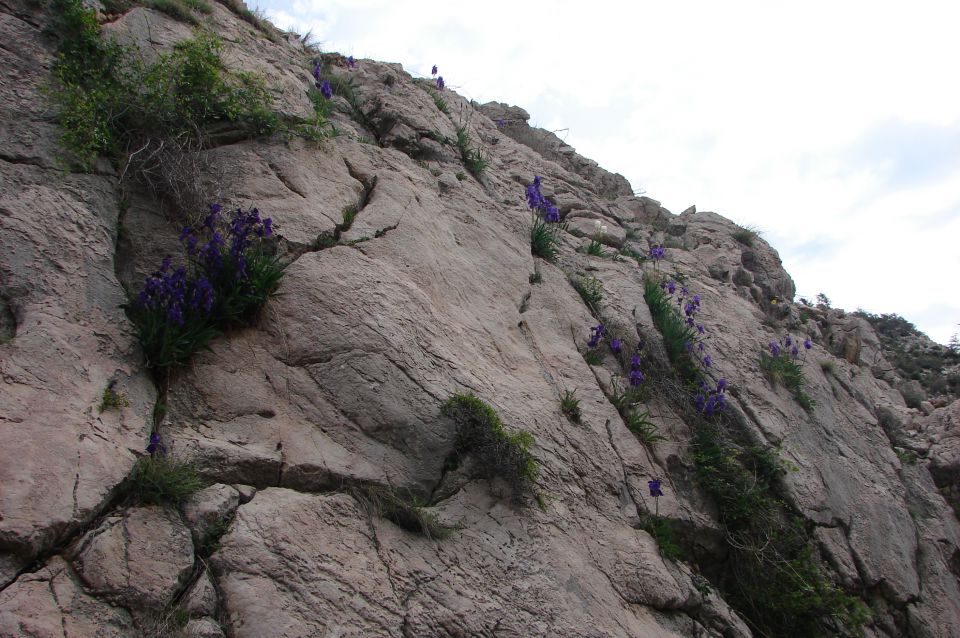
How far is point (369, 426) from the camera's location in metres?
4.21

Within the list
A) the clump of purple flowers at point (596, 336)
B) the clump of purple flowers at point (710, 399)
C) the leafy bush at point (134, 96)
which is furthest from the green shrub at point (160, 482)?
the clump of purple flowers at point (710, 399)

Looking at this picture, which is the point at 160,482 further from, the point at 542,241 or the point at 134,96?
the point at 542,241

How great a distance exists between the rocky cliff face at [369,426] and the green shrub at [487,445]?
62 mm

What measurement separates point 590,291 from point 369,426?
155 inches

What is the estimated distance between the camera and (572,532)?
15.1 feet

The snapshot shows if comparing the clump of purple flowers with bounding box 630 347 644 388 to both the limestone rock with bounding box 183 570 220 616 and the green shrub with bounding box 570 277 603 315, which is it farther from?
the limestone rock with bounding box 183 570 220 616

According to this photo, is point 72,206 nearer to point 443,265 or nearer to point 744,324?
point 443,265

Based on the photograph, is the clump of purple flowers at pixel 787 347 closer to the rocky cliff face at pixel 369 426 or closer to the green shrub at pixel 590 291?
the rocky cliff face at pixel 369 426

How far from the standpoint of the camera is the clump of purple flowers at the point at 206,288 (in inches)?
151

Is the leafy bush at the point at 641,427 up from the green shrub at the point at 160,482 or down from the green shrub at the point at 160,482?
up

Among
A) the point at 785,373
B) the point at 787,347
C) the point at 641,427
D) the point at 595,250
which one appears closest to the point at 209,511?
the point at 641,427

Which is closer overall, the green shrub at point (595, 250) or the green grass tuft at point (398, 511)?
the green grass tuft at point (398, 511)

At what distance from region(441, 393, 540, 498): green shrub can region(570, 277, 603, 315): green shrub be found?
308cm

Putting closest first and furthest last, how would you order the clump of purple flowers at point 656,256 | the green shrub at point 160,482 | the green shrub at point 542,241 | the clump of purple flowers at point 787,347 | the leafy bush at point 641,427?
the green shrub at point 160,482, the leafy bush at point 641,427, the green shrub at point 542,241, the clump of purple flowers at point 787,347, the clump of purple flowers at point 656,256
